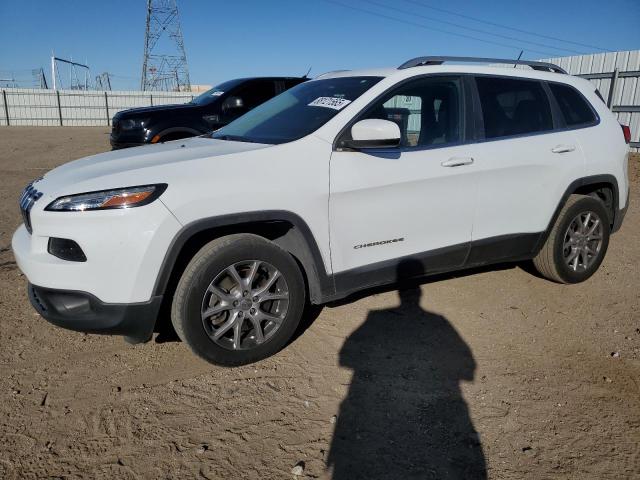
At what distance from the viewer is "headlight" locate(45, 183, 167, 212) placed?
258cm

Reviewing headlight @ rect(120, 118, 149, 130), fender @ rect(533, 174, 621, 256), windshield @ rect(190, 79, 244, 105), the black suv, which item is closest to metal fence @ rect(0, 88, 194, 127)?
windshield @ rect(190, 79, 244, 105)

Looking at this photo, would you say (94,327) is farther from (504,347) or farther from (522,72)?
(522,72)

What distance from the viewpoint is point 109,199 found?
8.48ft

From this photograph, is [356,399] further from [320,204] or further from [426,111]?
[426,111]

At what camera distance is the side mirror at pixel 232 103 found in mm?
7460

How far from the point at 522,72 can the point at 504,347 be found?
232cm

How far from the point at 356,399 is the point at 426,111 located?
2181 mm

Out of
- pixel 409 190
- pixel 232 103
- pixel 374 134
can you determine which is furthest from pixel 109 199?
pixel 232 103

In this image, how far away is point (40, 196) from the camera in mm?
2785

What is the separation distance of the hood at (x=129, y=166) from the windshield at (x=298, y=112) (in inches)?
9.0

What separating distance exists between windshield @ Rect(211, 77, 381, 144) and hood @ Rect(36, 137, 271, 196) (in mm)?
228

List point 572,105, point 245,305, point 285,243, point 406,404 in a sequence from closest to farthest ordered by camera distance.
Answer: point 406,404, point 245,305, point 285,243, point 572,105

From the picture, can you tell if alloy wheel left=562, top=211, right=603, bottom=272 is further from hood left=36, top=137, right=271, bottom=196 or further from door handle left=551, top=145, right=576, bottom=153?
hood left=36, top=137, right=271, bottom=196

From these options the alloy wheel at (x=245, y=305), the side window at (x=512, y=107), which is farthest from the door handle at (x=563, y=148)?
the alloy wheel at (x=245, y=305)
